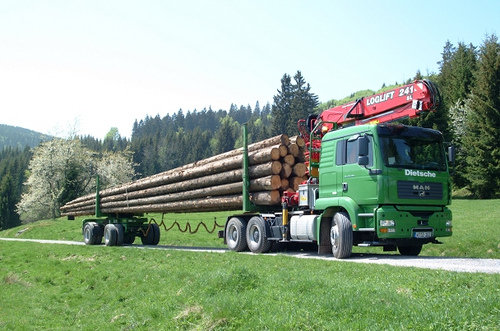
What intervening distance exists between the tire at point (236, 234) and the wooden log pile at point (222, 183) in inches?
24.3

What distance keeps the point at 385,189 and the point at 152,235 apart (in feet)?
53.9

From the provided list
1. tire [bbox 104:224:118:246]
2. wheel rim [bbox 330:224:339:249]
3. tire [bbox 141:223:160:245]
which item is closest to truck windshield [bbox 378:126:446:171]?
wheel rim [bbox 330:224:339:249]

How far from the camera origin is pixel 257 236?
51.5ft

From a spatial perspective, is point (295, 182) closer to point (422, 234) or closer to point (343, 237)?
point (343, 237)

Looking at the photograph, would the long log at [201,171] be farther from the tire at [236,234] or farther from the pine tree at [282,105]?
the pine tree at [282,105]

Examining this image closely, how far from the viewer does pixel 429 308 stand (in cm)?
626

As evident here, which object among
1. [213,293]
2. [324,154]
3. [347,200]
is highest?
[324,154]

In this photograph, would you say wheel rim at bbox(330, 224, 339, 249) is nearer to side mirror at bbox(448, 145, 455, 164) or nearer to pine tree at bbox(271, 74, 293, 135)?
side mirror at bbox(448, 145, 455, 164)

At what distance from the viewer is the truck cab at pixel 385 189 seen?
38.4 feet

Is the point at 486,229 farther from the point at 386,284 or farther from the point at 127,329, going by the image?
the point at 127,329

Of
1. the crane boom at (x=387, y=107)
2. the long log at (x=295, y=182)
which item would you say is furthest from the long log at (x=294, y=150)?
the crane boom at (x=387, y=107)

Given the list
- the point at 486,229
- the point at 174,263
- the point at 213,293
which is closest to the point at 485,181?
the point at 486,229

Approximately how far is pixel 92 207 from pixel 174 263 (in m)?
16.1

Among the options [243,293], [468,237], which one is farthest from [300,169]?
[468,237]
